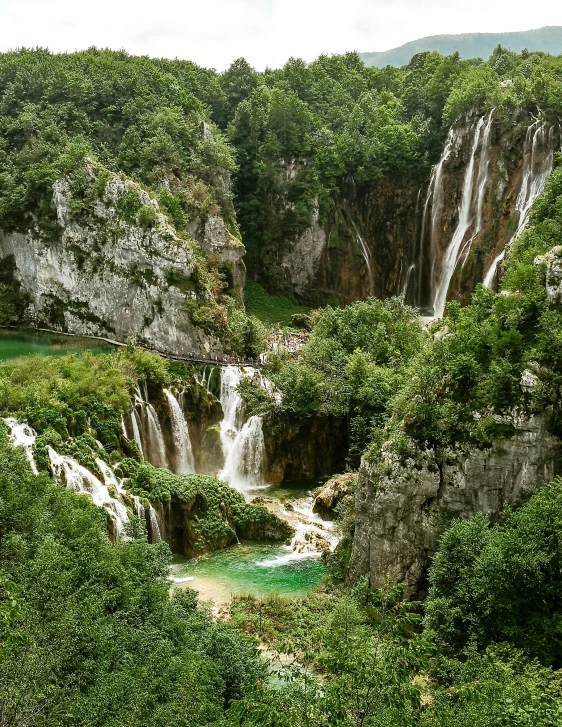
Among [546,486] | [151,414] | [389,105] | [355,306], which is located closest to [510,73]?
[389,105]

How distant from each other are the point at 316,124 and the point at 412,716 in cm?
4912

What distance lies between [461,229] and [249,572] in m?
27.8

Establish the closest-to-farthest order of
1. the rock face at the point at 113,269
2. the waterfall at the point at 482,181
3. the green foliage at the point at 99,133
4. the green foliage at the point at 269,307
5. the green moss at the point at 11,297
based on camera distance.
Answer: the rock face at the point at 113,269
the waterfall at the point at 482,181
the green foliage at the point at 99,133
the green moss at the point at 11,297
the green foliage at the point at 269,307

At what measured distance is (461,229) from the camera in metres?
41.8

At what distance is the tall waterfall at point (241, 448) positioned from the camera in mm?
29750

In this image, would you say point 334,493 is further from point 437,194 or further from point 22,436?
point 437,194

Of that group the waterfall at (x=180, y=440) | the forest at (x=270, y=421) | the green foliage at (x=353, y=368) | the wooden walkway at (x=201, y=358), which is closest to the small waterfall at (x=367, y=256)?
the forest at (x=270, y=421)

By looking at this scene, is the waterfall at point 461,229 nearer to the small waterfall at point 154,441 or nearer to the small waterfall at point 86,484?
the small waterfall at point 154,441

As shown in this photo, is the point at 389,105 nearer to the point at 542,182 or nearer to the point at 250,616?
the point at 542,182

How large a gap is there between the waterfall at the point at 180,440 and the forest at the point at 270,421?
0.90 metres

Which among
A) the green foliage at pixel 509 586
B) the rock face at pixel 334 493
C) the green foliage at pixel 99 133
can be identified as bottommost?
the rock face at pixel 334 493

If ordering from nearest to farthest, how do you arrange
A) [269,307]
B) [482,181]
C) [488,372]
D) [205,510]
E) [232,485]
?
1. [488,372]
2. [205,510]
3. [232,485]
4. [482,181]
5. [269,307]

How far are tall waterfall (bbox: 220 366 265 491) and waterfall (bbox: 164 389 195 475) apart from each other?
5.21 ft

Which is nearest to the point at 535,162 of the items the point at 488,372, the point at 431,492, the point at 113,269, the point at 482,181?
the point at 482,181
